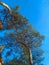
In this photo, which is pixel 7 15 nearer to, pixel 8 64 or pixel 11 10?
pixel 11 10

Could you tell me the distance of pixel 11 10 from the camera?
20.5 ft

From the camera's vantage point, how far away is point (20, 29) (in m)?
6.41

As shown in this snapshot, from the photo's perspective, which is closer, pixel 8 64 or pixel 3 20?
pixel 3 20

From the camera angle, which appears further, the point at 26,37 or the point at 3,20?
the point at 26,37

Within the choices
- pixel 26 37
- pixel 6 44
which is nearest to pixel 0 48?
pixel 6 44

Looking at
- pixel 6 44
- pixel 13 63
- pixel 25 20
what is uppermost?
pixel 25 20

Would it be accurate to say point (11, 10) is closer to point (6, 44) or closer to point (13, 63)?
point (6, 44)

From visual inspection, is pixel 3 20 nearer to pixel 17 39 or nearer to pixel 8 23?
pixel 8 23

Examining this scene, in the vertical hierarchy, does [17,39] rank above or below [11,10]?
below

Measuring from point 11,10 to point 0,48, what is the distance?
98 centimetres

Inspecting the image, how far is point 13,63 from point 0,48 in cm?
61

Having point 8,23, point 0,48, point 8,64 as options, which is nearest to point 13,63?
point 8,64

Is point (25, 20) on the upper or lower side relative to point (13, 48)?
upper

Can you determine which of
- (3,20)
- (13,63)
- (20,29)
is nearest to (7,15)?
(3,20)
